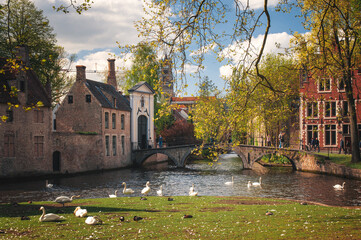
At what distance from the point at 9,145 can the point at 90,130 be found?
12284 millimetres

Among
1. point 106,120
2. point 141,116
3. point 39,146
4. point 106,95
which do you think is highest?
point 106,95

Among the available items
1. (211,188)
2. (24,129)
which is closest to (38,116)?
(24,129)

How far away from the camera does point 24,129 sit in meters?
33.7

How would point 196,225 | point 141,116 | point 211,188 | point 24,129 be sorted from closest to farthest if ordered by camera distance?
1. point 196,225
2. point 211,188
3. point 24,129
4. point 141,116

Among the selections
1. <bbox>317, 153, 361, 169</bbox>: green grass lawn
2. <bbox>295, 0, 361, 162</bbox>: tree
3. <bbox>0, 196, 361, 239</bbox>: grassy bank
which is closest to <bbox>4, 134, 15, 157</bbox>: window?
<bbox>0, 196, 361, 239</bbox>: grassy bank

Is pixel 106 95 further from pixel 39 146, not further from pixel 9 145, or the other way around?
pixel 9 145

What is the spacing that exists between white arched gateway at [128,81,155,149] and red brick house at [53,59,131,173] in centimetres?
135

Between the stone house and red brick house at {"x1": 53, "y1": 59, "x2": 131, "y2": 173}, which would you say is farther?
red brick house at {"x1": 53, "y1": 59, "x2": 131, "y2": 173}

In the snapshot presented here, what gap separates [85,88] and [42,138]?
33.1 ft

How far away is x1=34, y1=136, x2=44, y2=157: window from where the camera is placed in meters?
34.9

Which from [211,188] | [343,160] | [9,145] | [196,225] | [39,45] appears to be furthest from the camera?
[39,45]

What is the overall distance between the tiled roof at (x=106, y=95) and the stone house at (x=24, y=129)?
8.91 metres

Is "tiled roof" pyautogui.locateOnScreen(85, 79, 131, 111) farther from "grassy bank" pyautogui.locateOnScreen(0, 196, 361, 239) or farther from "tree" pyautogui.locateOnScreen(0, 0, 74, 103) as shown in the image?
"grassy bank" pyautogui.locateOnScreen(0, 196, 361, 239)

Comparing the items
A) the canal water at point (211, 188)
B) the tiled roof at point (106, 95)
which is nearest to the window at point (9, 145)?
the canal water at point (211, 188)
